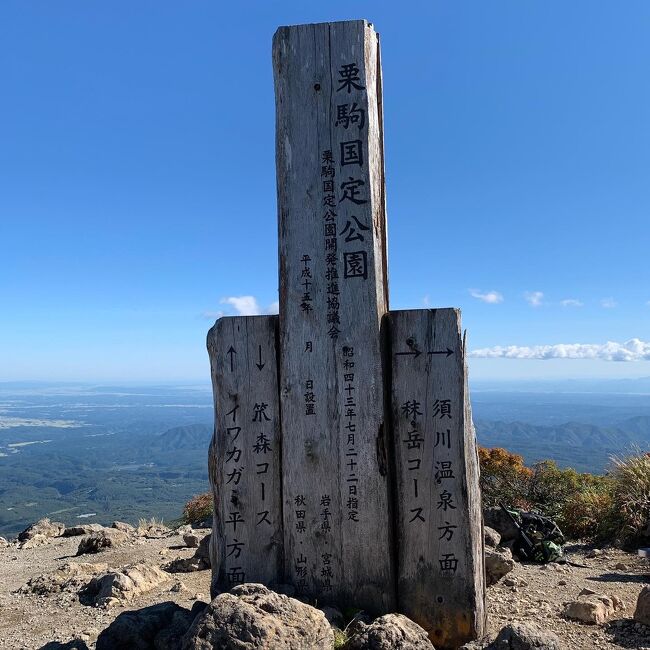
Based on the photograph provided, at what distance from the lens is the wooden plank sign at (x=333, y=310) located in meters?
4.09

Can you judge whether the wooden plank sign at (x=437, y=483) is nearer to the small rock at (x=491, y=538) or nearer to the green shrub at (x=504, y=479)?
the small rock at (x=491, y=538)

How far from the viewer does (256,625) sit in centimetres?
296

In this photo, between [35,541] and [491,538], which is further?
[35,541]

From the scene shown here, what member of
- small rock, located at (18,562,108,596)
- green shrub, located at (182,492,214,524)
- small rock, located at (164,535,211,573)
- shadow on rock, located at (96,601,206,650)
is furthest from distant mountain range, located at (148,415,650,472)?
shadow on rock, located at (96,601,206,650)

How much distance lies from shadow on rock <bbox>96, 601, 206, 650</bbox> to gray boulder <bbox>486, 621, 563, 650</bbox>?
1.83 m

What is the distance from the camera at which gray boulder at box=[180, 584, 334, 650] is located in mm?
2908

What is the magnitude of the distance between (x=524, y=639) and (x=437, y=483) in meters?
1.09

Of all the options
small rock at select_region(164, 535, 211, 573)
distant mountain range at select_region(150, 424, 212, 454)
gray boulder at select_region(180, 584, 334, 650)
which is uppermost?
gray boulder at select_region(180, 584, 334, 650)

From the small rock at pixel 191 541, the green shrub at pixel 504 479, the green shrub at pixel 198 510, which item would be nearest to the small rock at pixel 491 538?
the green shrub at pixel 504 479

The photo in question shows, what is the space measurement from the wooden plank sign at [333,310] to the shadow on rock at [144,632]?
91cm

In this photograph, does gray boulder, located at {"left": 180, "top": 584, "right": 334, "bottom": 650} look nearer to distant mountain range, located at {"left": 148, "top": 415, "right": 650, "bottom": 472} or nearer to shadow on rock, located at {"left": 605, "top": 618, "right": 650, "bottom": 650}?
shadow on rock, located at {"left": 605, "top": 618, "right": 650, "bottom": 650}

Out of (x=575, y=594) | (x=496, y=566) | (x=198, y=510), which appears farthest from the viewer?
(x=198, y=510)

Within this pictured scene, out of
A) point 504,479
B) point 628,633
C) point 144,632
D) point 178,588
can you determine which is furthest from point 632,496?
point 144,632

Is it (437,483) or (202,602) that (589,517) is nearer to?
(437,483)
